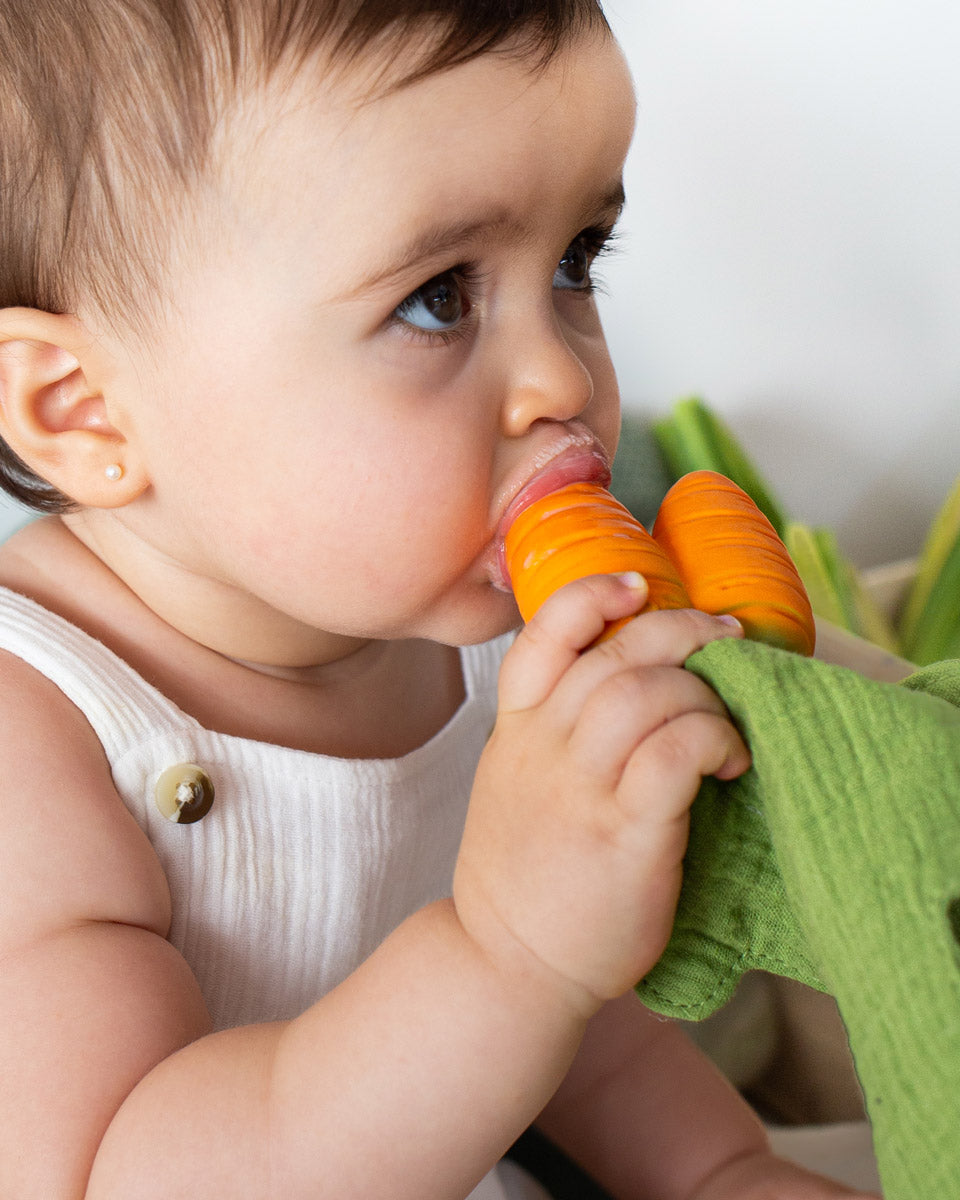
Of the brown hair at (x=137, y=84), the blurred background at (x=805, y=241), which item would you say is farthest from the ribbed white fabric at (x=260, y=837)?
the blurred background at (x=805, y=241)

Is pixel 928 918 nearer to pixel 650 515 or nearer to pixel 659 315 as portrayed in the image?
pixel 650 515

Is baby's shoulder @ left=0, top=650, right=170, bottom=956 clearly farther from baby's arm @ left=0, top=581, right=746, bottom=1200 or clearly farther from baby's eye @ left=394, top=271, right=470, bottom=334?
baby's eye @ left=394, top=271, right=470, bottom=334

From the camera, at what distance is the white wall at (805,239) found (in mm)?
1336

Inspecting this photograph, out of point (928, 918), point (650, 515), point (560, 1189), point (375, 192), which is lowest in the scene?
point (560, 1189)

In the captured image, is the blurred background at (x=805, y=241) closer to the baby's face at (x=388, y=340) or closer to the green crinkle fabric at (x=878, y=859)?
the baby's face at (x=388, y=340)

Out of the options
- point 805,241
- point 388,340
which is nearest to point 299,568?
point 388,340

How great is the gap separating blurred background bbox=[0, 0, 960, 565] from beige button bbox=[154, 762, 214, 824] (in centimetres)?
84

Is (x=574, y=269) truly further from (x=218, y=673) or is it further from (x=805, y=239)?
(x=805, y=239)

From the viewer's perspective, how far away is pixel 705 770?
1.67ft

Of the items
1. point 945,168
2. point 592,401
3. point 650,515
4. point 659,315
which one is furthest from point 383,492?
point 945,168

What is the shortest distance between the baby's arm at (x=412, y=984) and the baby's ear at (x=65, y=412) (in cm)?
17

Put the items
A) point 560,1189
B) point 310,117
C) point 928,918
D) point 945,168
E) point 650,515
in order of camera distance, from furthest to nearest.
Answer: point 945,168 < point 650,515 < point 560,1189 < point 310,117 < point 928,918

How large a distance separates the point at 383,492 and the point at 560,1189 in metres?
0.67

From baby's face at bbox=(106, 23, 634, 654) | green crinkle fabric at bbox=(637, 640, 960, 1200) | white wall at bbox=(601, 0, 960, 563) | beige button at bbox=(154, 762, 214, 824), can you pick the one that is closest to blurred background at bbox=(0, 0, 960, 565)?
white wall at bbox=(601, 0, 960, 563)
